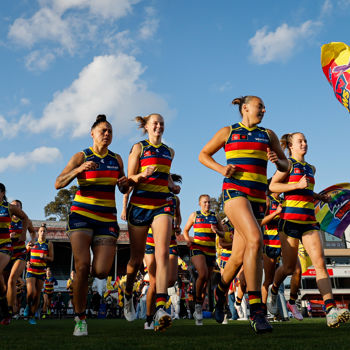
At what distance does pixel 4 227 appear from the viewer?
7.61m

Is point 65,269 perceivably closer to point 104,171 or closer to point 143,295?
point 143,295

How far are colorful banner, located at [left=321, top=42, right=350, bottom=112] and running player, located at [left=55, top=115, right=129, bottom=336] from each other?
197 inches

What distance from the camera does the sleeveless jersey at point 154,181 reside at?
5.39 metres

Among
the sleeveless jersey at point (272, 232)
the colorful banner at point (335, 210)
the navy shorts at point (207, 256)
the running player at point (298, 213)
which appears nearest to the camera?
the running player at point (298, 213)

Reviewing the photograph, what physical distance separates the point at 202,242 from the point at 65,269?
32954mm

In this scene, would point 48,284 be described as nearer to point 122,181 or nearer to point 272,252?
point 272,252

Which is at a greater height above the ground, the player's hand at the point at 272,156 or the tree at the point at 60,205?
the tree at the point at 60,205

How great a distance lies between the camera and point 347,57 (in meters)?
8.26

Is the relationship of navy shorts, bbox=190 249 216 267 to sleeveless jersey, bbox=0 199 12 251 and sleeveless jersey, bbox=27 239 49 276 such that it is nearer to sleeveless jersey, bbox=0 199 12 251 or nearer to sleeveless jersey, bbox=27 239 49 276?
sleeveless jersey, bbox=0 199 12 251

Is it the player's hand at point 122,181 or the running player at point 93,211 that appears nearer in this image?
the running player at point 93,211

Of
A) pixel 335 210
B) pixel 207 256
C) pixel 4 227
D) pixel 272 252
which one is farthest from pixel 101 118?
pixel 335 210

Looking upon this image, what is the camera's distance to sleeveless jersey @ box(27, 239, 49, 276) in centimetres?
1106

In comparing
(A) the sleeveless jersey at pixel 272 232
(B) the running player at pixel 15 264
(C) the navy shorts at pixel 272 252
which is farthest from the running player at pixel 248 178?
(B) the running player at pixel 15 264

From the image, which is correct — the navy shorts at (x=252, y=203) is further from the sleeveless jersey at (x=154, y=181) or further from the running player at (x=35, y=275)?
the running player at (x=35, y=275)
